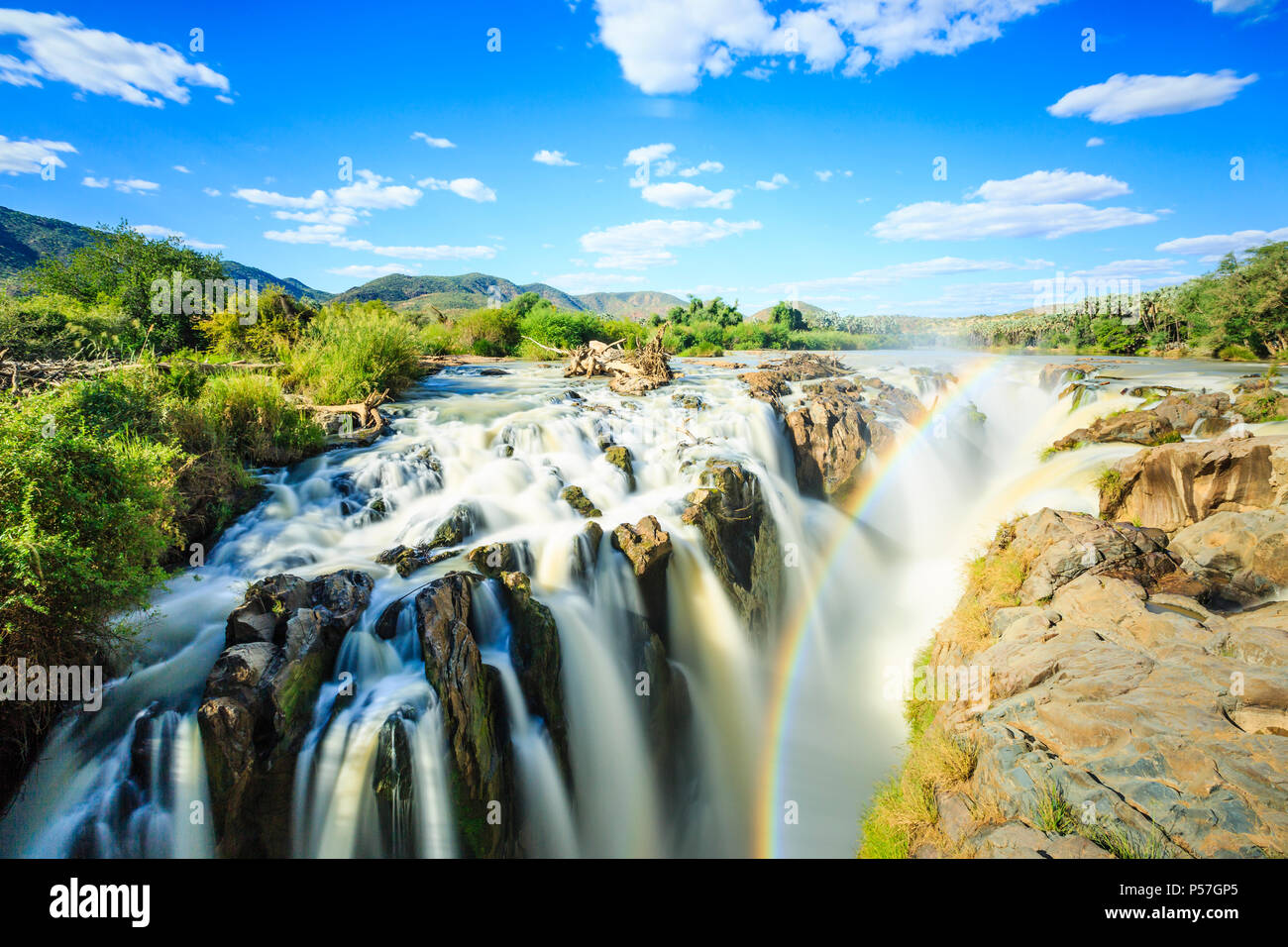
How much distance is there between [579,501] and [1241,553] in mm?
10924

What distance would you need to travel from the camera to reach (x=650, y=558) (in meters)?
8.61

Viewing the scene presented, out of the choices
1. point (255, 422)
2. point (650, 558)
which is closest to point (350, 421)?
point (255, 422)

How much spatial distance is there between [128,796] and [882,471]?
1764 centimetres

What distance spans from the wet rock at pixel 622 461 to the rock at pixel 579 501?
151 centimetres

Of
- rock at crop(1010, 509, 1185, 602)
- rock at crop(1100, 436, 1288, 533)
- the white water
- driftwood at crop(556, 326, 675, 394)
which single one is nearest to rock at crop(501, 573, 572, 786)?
the white water

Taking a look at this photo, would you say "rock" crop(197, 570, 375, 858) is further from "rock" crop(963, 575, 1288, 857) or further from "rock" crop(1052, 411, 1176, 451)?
"rock" crop(1052, 411, 1176, 451)

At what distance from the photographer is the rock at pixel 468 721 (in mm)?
5367

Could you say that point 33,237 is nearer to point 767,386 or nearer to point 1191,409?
point 767,386

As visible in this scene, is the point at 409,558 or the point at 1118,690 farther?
the point at 409,558

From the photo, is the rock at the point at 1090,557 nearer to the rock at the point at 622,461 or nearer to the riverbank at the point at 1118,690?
the riverbank at the point at 1118,690

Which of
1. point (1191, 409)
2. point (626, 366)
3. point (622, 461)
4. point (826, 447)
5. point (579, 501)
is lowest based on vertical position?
point (579, 501)

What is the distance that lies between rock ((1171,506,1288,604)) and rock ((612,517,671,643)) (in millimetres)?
8664
